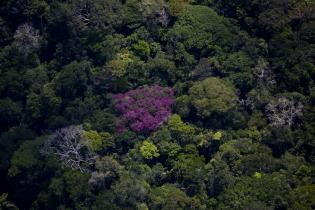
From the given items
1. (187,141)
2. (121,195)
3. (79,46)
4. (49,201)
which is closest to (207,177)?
(187,141)

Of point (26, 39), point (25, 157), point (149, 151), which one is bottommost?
point (25, 157)

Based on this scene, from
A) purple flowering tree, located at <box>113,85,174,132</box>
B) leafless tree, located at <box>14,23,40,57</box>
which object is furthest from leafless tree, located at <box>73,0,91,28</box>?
purple flowering tree, located at <box>113,85,174,132</box>

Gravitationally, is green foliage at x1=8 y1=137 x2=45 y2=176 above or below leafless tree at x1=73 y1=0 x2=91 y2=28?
below

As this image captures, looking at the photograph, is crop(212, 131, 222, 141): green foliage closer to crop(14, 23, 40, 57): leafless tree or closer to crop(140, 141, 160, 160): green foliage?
crop(140, 141, 160, 160): green foliage

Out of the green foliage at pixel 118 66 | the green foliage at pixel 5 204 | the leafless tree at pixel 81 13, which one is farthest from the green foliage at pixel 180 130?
the green foliage at pixel 5 204

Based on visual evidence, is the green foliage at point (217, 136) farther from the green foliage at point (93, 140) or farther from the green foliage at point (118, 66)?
the green foliage at point (118, 66)

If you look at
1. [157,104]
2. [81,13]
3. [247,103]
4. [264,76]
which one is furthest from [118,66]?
[264,76]

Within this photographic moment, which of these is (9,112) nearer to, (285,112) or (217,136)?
(217,136)

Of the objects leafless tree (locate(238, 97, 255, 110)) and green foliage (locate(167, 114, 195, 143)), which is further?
leafless tree (locate(238, 97, 255, 110))
